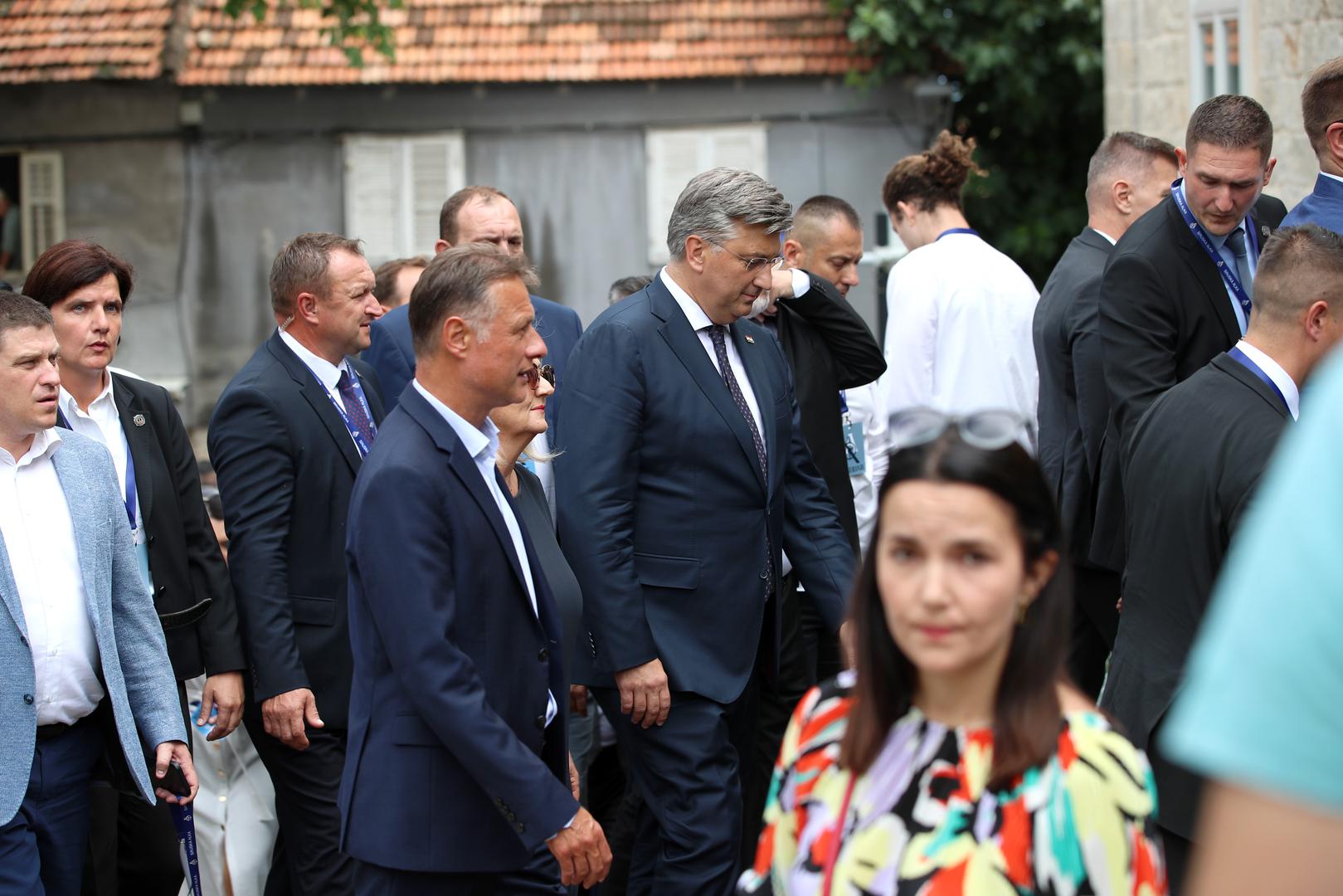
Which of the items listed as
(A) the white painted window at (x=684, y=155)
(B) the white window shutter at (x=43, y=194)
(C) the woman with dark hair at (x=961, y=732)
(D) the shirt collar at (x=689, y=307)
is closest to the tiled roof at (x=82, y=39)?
(B) the white window shutter at (x=43, y=194)

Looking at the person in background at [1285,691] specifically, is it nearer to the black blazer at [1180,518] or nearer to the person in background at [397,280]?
the black blazer at [1180,518]

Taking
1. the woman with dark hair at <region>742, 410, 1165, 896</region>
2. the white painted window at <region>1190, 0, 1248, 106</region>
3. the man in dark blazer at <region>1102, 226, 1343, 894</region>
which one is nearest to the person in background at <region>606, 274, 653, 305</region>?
the man in dark blazer at <region>1102, 226, 1343, 894</region>

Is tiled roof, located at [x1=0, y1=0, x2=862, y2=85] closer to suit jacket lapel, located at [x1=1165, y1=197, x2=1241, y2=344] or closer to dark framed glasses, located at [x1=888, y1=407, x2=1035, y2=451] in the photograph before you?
suit jacket lapel, located at [x1=1165, y1=197, x2=1241, y2=344]

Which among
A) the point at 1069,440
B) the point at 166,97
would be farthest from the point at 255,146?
the point at 1069,440

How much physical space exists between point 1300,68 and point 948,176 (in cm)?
290

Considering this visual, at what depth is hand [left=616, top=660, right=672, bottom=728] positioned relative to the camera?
4.71 m

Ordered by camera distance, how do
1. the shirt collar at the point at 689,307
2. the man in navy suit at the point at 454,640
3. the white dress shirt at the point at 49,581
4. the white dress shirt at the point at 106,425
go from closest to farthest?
1. the man in navy suit at the point at 454,640
2. the white dress shirt at the point at 49,581
3. the shirt collar at the point at 689,307
4. the white dress shirt at the point at 106,425

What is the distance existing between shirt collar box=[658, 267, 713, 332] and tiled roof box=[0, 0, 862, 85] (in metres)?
14.3

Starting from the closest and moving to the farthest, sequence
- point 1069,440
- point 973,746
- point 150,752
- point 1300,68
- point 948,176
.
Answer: point 973,746, point 150,752, point 1069,440, point 948,176, point 1300,68

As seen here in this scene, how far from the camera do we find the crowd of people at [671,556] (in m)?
2.51

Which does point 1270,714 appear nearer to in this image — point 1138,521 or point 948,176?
point 1138,521

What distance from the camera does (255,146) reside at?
2019 cm

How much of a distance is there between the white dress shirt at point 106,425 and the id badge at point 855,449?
2.94 metres

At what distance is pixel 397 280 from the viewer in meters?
7.76
